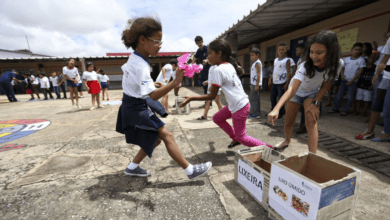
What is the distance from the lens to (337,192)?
117 cm

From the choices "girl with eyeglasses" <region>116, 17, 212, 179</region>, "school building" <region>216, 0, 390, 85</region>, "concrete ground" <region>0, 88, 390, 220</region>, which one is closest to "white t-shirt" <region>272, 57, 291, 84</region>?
"concrete ground" <region>0, 88, 390, 220</region>

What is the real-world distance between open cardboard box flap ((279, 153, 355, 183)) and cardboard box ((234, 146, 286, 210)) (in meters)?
0.11

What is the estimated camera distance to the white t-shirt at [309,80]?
6.99 ft

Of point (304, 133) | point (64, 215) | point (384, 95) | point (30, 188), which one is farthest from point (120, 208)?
point (384, 95)

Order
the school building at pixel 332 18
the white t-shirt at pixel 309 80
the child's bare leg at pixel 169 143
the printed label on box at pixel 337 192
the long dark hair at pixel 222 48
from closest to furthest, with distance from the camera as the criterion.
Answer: the printed label on box at pixel 337 192
the child's bare leg at pixel 169 143
the white t-shirt at pixel 309 80
the long dark hair at pixel 222 48
the school building at pixel 332 18

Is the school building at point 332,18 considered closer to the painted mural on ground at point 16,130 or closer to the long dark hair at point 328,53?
the long dark hair at point 328,53

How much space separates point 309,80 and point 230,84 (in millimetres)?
967

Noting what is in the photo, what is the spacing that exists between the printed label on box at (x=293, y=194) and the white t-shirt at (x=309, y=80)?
1.33 m

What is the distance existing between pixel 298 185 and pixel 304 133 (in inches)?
114

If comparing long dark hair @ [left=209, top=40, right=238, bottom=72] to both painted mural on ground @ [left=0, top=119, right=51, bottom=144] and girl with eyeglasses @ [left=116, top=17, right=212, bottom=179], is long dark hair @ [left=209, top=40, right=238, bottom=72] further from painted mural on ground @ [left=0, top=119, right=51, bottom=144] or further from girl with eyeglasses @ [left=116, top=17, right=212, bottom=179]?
painted mural on ground @ [left=0, top=119, right=51, bottom=144]

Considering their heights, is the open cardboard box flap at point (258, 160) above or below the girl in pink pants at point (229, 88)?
below

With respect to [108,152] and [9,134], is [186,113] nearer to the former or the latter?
[108,152]

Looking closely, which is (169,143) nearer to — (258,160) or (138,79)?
(138,79)

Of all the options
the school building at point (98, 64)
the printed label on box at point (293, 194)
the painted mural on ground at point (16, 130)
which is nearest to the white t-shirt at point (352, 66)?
the printed label on box at point (293, 194)
